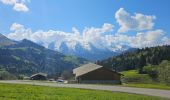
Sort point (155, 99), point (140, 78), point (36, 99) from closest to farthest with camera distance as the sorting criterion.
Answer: point (36, 99) → point (155, 99) → point (140, 78)

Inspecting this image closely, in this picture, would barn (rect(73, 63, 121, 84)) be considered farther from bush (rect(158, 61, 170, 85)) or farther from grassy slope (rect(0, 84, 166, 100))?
grassy slope (rect(0, 84, 166, 100))

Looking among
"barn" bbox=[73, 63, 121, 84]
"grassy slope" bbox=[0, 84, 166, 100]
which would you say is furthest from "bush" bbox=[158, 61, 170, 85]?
"grassy slope" bbox=[0, 84, 166, 100]

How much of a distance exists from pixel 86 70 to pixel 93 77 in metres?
4.42

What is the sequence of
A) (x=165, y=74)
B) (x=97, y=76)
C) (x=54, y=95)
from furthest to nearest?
(x=165, y=74), (x=97, y=76), (x=54, y=95)

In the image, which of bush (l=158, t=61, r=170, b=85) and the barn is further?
bush (l=158, t=61, r=170, b=85)

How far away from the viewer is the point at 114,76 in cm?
12100

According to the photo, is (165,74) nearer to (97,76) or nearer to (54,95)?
(97,76)

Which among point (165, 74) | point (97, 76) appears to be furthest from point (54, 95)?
point (165, 74)

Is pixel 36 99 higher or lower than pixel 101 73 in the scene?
lower

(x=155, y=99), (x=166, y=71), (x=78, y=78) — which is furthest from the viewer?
(x=166, y=71)

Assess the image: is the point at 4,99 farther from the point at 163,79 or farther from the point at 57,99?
the point at 163,79

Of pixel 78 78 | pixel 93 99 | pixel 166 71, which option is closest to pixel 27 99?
pixel 93 99

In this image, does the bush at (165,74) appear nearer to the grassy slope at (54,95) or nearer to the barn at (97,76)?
the barn at (97,76)

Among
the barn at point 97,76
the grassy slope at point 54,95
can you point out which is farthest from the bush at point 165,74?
the grassy slope at point 54,95
